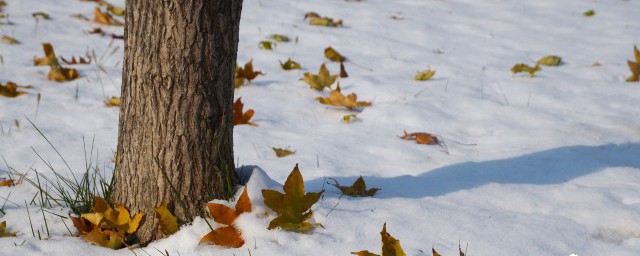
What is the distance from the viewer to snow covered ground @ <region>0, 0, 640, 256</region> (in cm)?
153

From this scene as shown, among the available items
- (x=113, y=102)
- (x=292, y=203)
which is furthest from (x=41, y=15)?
(x=292, y=203)

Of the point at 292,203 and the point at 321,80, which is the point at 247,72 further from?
the point at 292,203

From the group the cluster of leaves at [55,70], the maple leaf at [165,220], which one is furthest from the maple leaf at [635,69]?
the cluster of leaves at [55,70]

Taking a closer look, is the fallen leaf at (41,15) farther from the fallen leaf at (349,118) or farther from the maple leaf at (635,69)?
the maple leaf at (635,69)

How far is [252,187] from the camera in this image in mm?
1570

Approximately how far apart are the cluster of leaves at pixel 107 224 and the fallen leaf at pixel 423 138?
4.06ft

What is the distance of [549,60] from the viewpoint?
370 centimetres

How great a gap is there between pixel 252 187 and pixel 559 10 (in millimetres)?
4611

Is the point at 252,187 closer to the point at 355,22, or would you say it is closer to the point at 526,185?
the point at 526,185

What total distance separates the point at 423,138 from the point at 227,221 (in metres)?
1.15

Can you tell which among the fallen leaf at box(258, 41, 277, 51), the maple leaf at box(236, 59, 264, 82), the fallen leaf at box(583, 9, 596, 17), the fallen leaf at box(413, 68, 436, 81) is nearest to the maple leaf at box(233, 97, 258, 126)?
the maple leaf at box(236, 59, 264, 82)

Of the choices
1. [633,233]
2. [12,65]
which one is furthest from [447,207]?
[12,65]

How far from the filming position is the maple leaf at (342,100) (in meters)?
2.74

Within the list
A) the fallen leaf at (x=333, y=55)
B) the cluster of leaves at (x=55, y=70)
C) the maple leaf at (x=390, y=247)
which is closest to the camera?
the maple leaf at (x=390, y=247)
